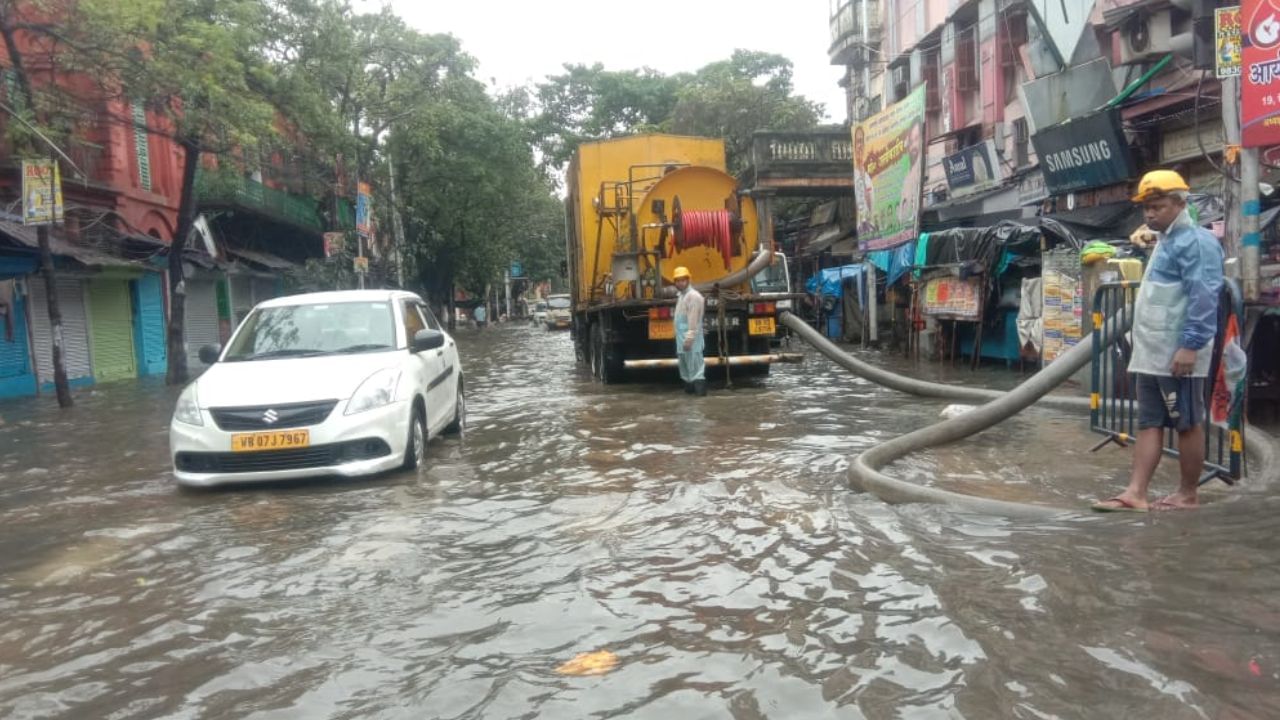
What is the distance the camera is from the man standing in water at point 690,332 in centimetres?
1137

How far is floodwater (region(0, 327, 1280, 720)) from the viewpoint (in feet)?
10.3

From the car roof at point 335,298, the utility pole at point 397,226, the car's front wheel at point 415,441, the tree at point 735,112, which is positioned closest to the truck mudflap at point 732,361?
the car roof at point 335,298

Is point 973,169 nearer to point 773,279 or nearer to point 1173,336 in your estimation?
point 773,279

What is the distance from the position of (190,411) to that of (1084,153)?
14.3 meters

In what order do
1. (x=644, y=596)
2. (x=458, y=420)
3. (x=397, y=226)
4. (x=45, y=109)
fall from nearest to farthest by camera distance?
1. (x=644, y=596)
2. (x=458, y=420)
3. (x=45, y=109)
4. (x=397, y=226)

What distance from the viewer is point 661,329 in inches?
492

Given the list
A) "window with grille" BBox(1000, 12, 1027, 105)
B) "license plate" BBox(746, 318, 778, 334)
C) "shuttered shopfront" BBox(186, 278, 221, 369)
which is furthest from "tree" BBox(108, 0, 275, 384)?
"window with grille" BBox(1000, 12, 1027, 105)

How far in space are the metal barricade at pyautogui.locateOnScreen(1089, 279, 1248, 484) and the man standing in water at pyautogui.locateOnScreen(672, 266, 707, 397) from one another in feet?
16.9

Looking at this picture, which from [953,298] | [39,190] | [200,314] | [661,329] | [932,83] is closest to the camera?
[661,329]

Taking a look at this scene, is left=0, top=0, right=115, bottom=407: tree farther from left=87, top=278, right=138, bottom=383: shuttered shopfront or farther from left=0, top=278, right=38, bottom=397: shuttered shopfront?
left=87, top=278, right=138, bottom=383: shuttered shopfront

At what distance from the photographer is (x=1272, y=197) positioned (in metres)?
10.1

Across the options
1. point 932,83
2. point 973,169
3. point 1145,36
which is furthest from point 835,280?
point 1145,36

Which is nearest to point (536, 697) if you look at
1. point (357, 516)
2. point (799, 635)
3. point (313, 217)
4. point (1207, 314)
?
point (799, 635)

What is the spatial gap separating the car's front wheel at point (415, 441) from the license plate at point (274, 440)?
80 centimetres
